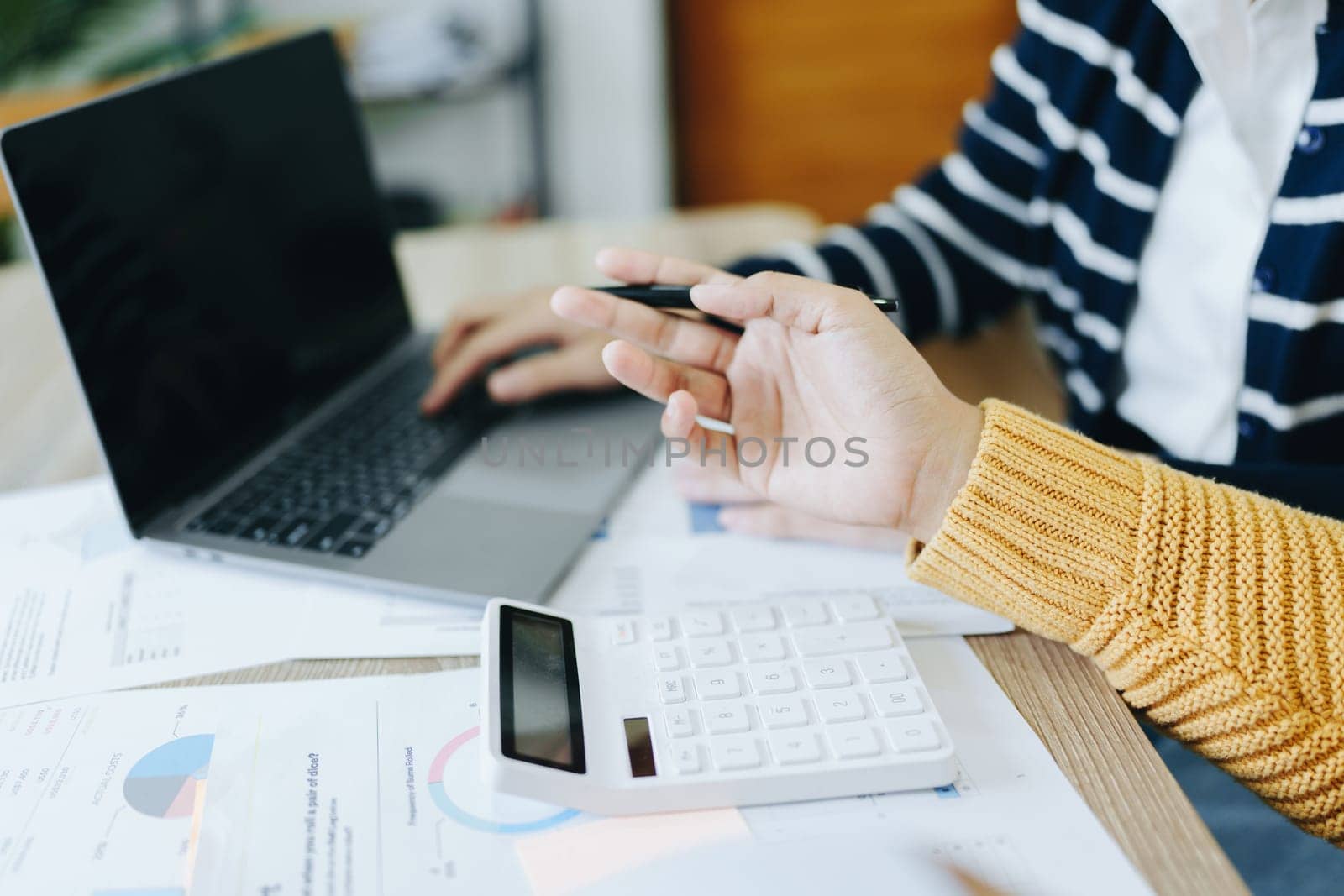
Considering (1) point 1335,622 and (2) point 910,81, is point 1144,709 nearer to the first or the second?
(1) point 1335,622

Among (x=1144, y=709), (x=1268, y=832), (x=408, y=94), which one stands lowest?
(x=1268, y=832)

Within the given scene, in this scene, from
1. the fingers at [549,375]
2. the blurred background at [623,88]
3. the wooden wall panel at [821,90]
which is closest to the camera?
the fingers at [549,375]

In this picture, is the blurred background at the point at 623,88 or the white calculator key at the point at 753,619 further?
the blurred background at the point at 623,88

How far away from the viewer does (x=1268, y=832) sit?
543mm

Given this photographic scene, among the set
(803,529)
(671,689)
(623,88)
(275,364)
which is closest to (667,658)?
(671,689)

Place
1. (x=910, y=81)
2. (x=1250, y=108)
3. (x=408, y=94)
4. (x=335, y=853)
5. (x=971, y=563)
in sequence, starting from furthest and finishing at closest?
(x=910, y=81)
(x=408, y=94)
(x=1250, y=108)
(x=971, y=563)
(x=335, y=853)

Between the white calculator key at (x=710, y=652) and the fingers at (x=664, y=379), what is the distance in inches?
5.7

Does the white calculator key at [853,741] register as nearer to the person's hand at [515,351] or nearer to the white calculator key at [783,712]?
the white calculator key at [783,712]

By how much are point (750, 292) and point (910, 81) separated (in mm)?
1702

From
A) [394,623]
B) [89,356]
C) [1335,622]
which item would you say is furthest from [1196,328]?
[89,356]

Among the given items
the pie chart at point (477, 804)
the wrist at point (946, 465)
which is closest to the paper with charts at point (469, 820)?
the pie chart at point (477, 804)

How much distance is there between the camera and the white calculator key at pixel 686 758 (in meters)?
0.40

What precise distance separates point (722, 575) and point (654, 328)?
15 cm

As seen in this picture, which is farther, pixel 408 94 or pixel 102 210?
pixel 408 94
